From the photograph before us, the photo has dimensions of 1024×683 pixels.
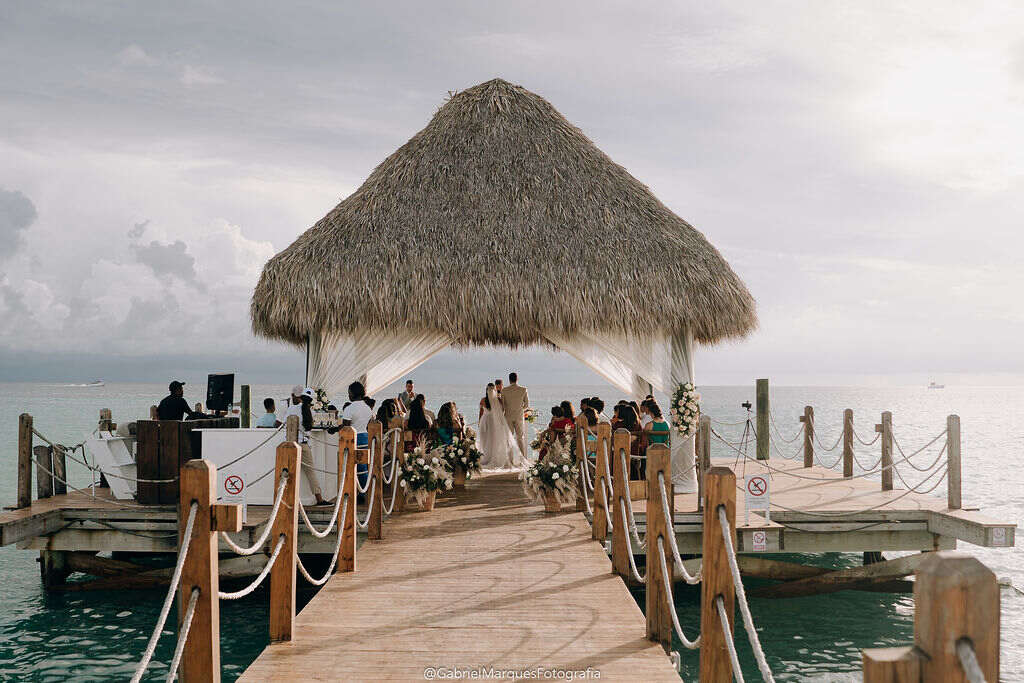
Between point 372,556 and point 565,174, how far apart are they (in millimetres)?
7759

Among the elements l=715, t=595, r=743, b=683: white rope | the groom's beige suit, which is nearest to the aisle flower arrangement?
the groom's beige suit

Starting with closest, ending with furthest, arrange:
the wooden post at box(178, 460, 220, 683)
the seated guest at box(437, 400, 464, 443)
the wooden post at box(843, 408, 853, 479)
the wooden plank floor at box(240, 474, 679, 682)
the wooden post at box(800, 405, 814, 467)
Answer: the wooden post at box(178, 460, 220, 683) < the wooden plank floor at box(240, 474, 679, 682) < the seated guest at box(437, 400, 464, 443) < the wooden post at box(843, 408, 853, 479) < the wooden post at box(800, 405, 814, 467)

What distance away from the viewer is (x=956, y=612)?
64.0 inches

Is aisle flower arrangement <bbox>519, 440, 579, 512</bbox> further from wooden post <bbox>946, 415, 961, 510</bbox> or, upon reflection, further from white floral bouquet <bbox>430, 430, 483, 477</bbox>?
wooden post <bbox>946, 415, 961, 510</bbox>

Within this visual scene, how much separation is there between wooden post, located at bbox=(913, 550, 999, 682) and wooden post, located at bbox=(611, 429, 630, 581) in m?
5.13

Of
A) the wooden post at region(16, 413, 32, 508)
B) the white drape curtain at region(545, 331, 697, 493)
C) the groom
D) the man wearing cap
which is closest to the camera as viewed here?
the wooden post at region(16, 413, 32, 508)

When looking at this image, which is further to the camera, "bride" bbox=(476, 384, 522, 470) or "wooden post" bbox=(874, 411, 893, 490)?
"bride" bbox=(476, 384, 522, 470)

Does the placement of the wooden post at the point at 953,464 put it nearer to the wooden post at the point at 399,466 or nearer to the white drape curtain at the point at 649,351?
the white drape curtain at the point at 649,351

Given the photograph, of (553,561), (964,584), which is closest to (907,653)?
(964,584)

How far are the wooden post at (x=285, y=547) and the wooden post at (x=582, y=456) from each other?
16.0 ft

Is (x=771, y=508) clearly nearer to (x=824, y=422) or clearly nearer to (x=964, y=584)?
(x=964, y=584)

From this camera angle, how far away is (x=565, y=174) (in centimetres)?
1329

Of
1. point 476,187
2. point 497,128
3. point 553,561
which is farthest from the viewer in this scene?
point 497,128

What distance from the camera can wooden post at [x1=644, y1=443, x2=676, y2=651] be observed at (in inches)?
209
